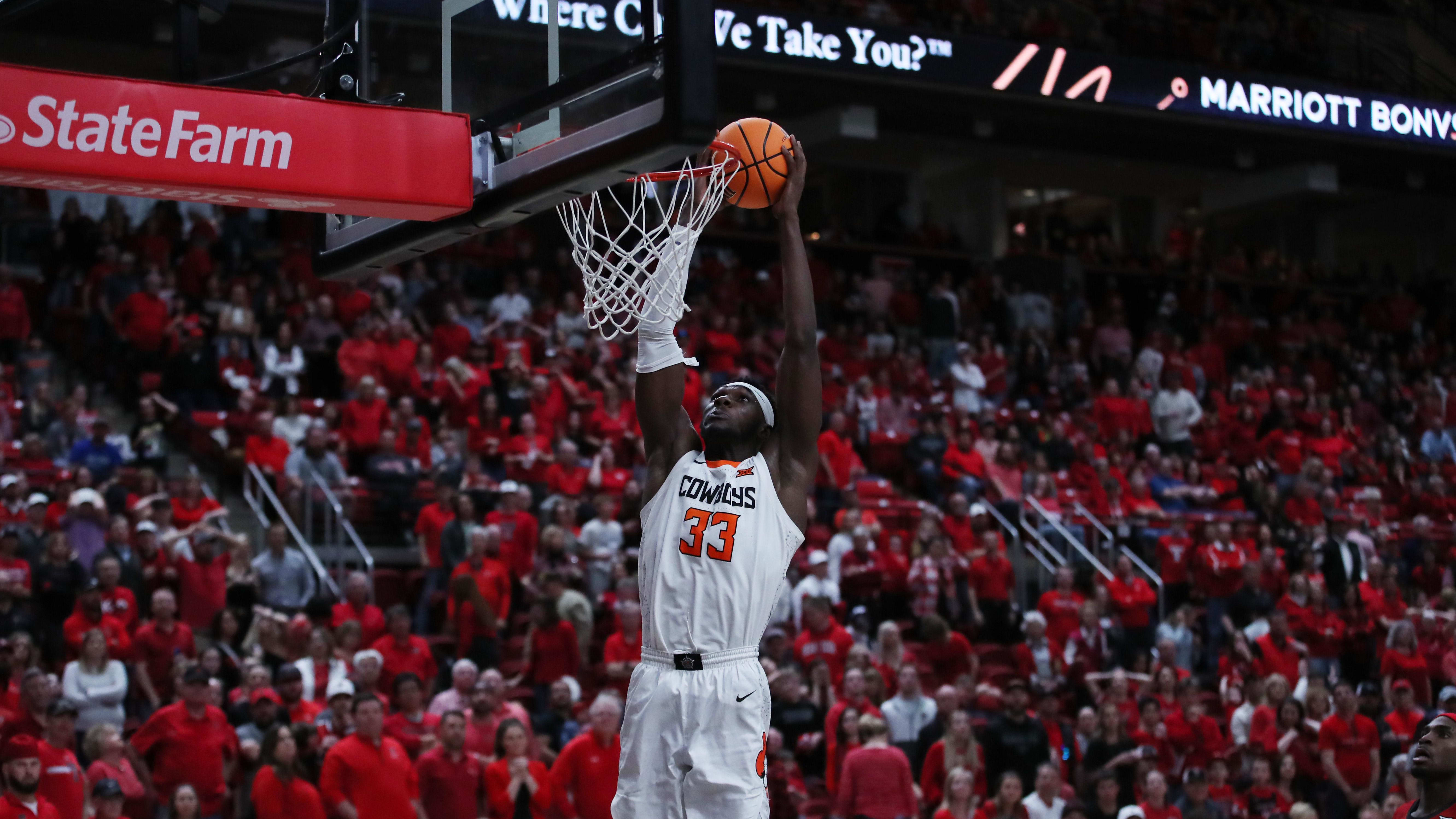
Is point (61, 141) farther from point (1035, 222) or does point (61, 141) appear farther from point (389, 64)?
point (1035, 222)

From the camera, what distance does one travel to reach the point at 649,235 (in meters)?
5.27

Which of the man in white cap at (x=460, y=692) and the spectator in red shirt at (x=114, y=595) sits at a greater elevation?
the spectator in red shirt at (x=114, y=595)

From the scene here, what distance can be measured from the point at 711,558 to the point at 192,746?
5.31 m

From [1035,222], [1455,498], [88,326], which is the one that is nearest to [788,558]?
[88,326]

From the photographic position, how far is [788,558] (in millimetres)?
5391

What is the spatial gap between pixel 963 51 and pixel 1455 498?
7.03 m

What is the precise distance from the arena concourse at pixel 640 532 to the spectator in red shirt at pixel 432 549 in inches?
1.1

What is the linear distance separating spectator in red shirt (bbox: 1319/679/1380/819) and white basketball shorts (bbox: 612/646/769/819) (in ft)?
27.1

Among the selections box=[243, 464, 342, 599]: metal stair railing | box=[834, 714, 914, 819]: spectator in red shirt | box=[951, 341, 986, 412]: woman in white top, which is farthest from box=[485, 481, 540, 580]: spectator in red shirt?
box=[951, 341, 986, 412]: woman in white top

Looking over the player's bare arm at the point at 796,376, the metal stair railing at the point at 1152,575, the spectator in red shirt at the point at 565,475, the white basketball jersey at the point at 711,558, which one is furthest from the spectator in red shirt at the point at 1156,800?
the white basketball jersey at the point at 711,558

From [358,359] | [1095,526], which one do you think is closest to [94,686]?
[358,359]

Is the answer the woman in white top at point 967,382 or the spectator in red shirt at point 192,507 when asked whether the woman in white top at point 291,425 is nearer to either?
the spectator in red shirt at point 192,507

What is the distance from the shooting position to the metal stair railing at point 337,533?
40.5 feet

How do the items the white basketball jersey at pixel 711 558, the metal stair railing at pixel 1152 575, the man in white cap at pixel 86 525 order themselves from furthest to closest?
the metal stair railing at pixel 1152 575, the man in white cap at pixel 86 525, the white basketball jersey at pixel 711 558
